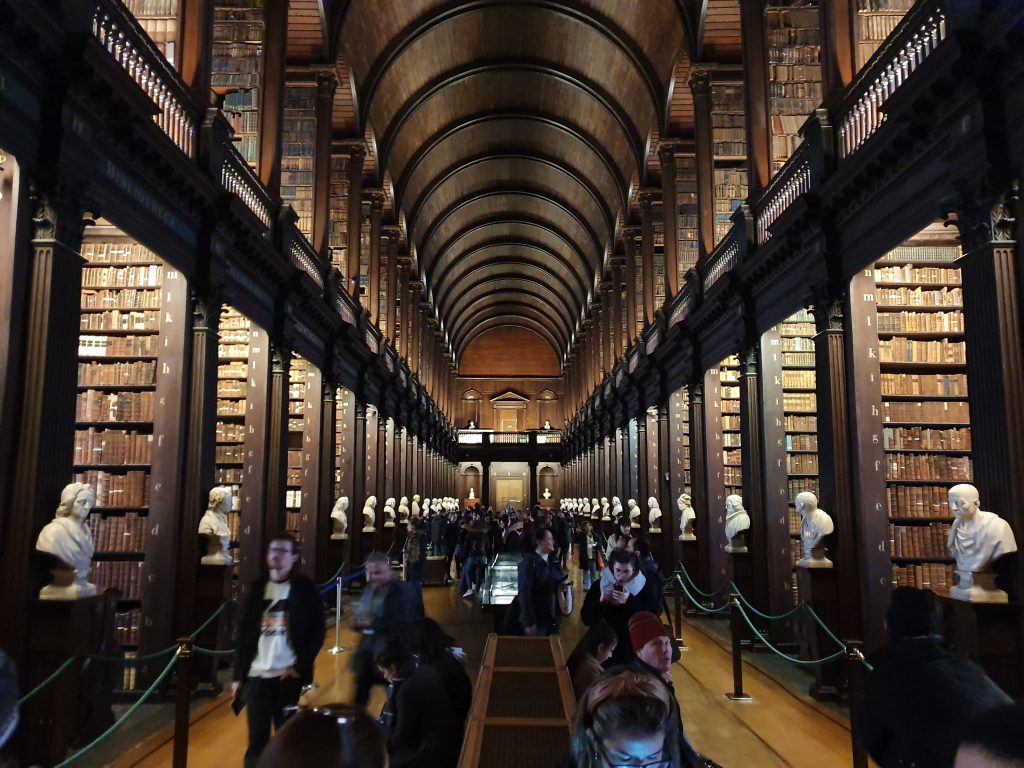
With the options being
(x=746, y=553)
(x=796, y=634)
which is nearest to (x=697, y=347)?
(x=746, y=553)

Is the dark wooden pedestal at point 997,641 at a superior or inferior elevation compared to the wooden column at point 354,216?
inferior

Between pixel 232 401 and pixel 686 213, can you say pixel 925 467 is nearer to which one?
pixel 232 401

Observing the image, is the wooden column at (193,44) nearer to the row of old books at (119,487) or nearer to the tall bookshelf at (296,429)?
the row of old books at (119,487)

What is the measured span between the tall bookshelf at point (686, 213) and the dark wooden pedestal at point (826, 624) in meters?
8.00

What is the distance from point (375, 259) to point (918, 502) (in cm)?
1182

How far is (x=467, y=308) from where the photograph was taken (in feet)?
131

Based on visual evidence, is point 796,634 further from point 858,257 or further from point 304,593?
point 304,593

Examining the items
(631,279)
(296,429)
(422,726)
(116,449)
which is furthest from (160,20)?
(631,279)

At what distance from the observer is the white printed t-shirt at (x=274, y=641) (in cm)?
362

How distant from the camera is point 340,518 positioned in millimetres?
11156

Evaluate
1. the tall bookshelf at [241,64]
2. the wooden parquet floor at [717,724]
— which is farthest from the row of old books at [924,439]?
the tall bookshelf at [241,64]

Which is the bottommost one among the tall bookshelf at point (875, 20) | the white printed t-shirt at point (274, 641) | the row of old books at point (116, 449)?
the white printed t-shirt at point (274, 641)

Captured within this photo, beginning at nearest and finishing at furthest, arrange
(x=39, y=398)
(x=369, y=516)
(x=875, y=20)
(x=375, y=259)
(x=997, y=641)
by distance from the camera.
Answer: (x=997, y=641), (x=39, y=398), (x=875, y=20), (x=369, y=516), (x=375, y=259)

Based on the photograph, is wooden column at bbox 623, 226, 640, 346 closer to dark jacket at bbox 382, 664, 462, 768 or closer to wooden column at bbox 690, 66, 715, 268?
wooden column at bbox 690, 66, 715, 268
